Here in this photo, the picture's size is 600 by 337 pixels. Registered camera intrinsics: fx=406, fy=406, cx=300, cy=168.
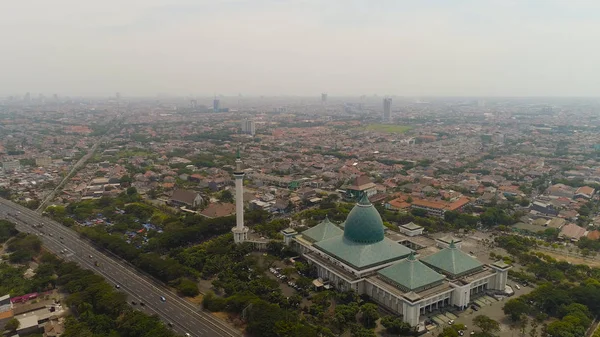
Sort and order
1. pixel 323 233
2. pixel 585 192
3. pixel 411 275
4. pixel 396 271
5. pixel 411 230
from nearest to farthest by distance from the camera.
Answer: pixel 411 275 → pixel 396 271 → pixel 323 233 → pixel 411 230 → pixel 585 192

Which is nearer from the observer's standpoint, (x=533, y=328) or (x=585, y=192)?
(x=533, y=328)

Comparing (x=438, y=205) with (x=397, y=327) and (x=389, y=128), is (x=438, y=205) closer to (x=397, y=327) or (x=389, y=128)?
(x=397, y=327)

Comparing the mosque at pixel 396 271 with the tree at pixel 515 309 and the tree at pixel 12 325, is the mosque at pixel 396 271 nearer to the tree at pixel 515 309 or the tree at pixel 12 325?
the tree at pixel 515 309

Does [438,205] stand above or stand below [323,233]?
below

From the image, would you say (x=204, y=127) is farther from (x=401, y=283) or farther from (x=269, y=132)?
(x=401, y=283)

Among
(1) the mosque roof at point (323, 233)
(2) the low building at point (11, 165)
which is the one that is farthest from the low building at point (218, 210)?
(2) the low building at point (11, 165)

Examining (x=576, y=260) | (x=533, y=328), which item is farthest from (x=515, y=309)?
(x=576, y=260)

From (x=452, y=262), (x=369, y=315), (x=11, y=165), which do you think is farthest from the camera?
(x=11, y=165)
